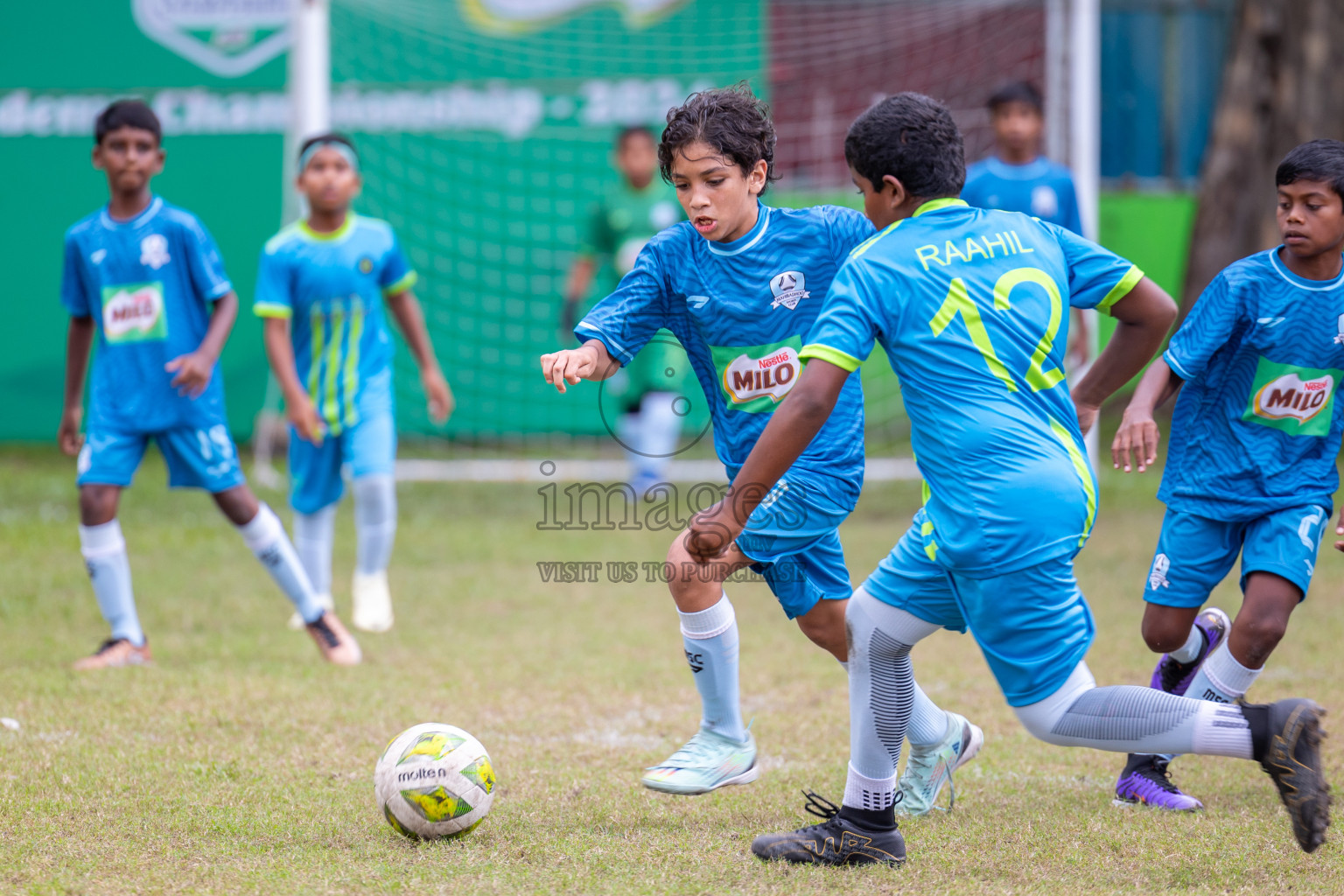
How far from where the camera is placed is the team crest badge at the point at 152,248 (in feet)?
17.1

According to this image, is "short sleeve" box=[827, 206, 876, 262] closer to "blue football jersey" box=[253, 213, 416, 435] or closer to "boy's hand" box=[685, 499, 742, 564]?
"boy's hand" box=[685, 499, 742, 564]

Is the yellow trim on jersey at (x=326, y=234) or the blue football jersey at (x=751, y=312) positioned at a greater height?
the yellow trim on jersey at (x=326, y=234)

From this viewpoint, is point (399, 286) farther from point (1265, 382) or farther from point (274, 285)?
point (1265, 382)

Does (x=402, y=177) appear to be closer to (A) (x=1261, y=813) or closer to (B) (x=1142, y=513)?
(B) (x=1142, y=513)

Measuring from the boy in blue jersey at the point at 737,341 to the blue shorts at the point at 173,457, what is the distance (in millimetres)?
2380

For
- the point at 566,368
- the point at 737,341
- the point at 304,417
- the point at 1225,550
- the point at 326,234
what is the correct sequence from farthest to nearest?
the point at 326,234 → the point at 304,417 → the point at 1225,550 → the point at 737,341 → the point at 566,368

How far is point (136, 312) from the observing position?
524cm

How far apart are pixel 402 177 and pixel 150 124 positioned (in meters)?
5.96

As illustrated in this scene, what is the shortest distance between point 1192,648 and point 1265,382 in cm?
82

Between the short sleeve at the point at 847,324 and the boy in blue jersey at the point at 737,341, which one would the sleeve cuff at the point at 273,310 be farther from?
the short sleeve at the point at 847,324

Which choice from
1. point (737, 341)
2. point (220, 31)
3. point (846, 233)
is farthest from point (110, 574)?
point (220, 31)

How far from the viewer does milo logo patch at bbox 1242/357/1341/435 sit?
358cm

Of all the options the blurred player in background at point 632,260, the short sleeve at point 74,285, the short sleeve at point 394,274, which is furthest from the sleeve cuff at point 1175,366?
the blurred player in background at point 632,260

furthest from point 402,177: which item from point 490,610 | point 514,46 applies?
point 490,610
